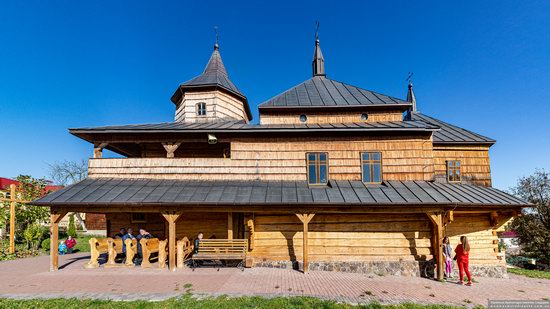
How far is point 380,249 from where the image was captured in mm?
10922

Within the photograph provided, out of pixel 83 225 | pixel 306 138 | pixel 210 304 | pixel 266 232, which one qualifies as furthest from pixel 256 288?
pixel 83 225

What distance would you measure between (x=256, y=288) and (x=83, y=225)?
105 feet

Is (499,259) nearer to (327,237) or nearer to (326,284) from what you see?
(327,237)

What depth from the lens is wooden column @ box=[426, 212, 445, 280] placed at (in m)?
9.74

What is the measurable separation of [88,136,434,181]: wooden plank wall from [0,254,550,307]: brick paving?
162 inches

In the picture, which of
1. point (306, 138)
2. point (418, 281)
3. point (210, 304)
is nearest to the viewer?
point (210, 304)

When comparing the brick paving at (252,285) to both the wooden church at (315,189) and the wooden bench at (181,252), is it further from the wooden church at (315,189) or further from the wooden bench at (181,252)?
the wooden church at (315,189)

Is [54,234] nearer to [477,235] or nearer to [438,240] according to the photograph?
[438,240]

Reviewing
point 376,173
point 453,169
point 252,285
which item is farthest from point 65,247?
point 453,169

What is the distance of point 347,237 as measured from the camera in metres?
11.1

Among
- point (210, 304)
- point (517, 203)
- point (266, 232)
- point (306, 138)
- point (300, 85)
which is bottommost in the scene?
point (210, 304)

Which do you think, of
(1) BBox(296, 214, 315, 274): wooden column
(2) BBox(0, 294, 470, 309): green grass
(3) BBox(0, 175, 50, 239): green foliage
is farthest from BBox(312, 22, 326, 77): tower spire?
(3) BBox(0, 175, 50, 239): green foliage

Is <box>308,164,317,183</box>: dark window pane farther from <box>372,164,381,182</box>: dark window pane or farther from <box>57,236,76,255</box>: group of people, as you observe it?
<box>57,236,76,255</box>: group of people

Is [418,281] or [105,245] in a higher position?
[105,245]
